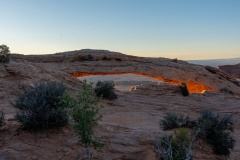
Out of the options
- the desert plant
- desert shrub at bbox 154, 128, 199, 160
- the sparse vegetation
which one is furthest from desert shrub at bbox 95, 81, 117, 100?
desert shrub at bbox 154, 128, 199, 160

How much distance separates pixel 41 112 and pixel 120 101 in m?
9.00

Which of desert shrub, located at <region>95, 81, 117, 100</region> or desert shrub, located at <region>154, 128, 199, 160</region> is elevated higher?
desert shrub, located at <region>154, 128, 199, 160</region>

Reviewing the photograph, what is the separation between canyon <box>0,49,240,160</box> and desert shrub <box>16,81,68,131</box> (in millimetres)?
191

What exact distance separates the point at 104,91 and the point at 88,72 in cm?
614

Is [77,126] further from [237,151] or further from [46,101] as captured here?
[237,151]

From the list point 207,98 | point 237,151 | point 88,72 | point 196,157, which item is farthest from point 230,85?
point 196,157

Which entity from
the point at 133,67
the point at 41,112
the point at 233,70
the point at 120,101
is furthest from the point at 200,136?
the point at 233,70

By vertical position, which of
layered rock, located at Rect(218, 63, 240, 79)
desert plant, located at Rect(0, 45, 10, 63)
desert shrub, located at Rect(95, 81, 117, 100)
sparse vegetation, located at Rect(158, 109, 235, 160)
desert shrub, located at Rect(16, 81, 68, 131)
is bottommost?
layered rock, located at Rect(218, 63, 240, 79)

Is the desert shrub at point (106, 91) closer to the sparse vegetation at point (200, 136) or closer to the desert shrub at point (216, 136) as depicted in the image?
the sparse vegetation at point (200, 136)

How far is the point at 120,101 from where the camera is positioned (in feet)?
48.3

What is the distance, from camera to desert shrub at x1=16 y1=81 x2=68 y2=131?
5.86 m

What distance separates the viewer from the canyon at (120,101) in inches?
220

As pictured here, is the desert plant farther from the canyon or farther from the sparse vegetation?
the sparse vegetation

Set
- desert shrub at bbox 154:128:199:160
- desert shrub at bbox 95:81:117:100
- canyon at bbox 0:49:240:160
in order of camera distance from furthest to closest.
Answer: desert shrub at bbox 95:81:117:100 → canyon at bbox 0:49:240:160 → desert shrub at bbox 154:128:199:160
